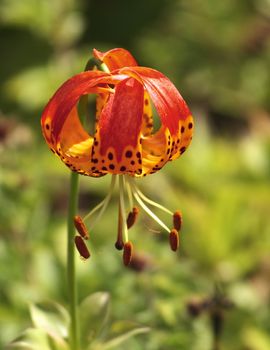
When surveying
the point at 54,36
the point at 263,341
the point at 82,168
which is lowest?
the point at 263,341

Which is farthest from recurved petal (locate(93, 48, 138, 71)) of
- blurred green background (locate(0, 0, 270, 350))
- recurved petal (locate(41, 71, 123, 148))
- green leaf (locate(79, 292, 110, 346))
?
green leaf (locate(79, 292, 110, 346))

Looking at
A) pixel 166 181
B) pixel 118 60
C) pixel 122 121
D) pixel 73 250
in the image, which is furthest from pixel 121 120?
pixel 166 181

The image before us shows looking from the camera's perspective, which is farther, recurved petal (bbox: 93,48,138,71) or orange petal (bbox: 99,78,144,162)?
recurved petal (bbox: 93,48,138,71)

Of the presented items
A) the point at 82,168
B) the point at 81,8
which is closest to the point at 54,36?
the point at 81,8

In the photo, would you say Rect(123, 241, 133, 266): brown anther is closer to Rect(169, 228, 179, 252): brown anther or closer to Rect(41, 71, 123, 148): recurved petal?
Rect(169, 228, 179, 252): brown anther

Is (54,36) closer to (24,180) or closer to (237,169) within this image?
(237,169)

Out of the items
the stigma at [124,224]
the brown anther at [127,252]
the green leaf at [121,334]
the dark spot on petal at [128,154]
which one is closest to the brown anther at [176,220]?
the stigma at [124,224]
